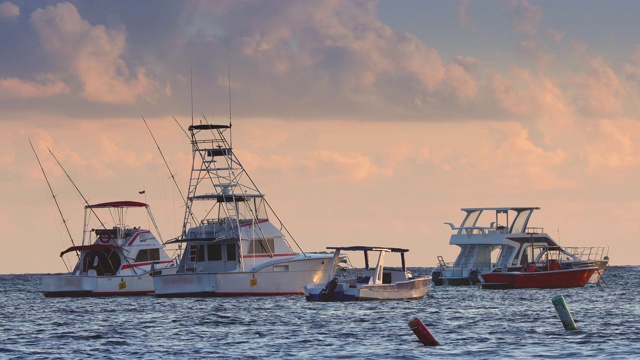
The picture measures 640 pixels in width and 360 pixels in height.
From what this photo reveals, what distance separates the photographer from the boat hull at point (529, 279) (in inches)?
3723

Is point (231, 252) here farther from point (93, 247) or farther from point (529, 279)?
point (529, 279)

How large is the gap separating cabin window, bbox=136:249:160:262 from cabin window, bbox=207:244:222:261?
33.5 feet

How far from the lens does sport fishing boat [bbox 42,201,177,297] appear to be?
9244cm

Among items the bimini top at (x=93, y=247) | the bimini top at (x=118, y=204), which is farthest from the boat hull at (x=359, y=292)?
the bimini top at (x=118, y=204)

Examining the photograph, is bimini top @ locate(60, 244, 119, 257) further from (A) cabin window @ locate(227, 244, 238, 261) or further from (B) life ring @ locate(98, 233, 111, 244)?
(A) cabin window @ locate(227, 244, 238, 261)

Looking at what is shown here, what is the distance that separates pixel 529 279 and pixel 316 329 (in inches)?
1629

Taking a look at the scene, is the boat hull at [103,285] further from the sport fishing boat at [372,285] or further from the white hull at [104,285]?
the sport fishing boat at [372,285]

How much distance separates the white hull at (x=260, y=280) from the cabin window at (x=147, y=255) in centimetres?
1162

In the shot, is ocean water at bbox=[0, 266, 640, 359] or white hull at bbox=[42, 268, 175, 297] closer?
ocean water at bbox=[0, 266, 640, 359]

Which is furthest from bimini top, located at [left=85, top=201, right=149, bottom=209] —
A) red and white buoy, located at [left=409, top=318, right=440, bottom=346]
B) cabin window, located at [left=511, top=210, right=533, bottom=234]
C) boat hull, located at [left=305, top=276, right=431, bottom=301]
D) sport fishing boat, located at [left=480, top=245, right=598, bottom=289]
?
red and white buoy, located at [left=409, top=318, right=440, bottom=346]

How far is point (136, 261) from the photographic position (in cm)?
9450

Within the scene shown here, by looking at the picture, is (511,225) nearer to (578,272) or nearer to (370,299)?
(578,272)

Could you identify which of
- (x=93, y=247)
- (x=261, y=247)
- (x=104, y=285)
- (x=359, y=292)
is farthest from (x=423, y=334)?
(x=93, y=247)

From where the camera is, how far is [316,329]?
5612 centimetres
